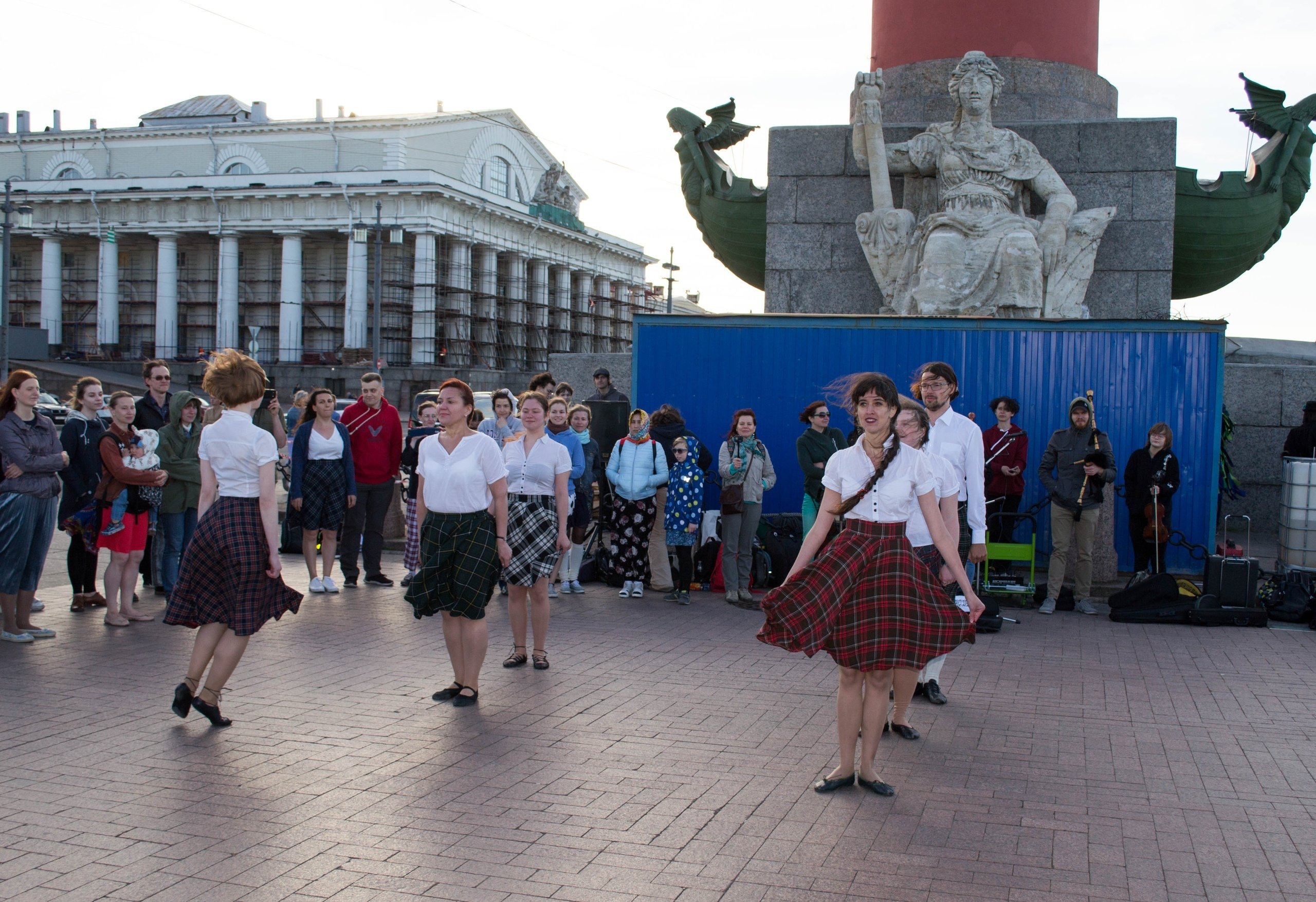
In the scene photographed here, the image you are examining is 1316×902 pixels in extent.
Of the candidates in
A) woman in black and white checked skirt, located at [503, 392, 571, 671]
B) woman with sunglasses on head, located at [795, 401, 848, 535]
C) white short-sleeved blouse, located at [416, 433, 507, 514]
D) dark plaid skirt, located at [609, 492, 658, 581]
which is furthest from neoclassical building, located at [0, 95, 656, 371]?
white short-sleeved blouse, located at [416, 433, 507, 514]

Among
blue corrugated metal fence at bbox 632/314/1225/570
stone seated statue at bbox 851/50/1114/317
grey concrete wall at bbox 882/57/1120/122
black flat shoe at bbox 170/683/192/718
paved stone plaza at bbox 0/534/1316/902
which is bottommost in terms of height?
paved stone plaza at bbox 0/534/1316/902

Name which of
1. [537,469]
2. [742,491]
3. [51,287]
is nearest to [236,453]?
[537,469]

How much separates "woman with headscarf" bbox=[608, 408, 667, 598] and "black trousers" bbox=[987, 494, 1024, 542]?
9.25ft

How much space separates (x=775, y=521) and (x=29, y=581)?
19.8ft

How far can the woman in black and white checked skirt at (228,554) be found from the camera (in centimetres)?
582

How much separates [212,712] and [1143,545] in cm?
789

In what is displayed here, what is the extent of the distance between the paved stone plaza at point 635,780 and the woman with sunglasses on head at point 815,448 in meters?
2.22

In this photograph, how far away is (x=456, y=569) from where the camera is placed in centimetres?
631

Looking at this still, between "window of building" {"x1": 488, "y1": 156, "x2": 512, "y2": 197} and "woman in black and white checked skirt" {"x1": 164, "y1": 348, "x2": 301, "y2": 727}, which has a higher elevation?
"window of building" {"x1": 488, "y1": 156, "x2": 512, "y2": 197}

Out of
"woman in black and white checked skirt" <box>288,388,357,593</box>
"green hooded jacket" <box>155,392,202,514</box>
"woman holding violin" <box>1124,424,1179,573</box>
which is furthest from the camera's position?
"woman holding violin" <box>1124,424,1179,573</box>

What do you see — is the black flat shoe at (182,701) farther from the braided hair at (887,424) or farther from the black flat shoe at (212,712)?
the braided hair at (887,424)

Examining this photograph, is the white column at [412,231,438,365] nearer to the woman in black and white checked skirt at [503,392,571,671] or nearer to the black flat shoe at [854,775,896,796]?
the woman in black and white checked skirt at [503,392,571,671]

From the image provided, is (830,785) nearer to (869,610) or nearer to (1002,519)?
(869,610)

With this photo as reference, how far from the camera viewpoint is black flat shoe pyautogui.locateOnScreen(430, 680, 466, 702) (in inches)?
251
